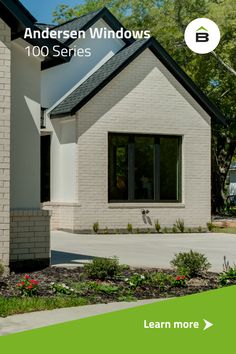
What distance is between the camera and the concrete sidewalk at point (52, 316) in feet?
25.7

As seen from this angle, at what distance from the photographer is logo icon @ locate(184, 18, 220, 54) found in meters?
28.5

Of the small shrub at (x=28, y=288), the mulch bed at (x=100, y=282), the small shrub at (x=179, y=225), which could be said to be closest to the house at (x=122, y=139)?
the small shrub at (x=179, y=225)

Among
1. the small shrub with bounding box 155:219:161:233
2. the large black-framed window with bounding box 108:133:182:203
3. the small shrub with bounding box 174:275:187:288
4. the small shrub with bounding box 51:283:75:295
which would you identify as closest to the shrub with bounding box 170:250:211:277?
the small shrub with bounding box 174:275:187:288

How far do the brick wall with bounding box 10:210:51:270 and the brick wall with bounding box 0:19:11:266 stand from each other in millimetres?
603

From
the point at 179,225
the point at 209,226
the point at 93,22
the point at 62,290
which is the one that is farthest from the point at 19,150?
the point at 93,22

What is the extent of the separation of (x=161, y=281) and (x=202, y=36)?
21.4 metres

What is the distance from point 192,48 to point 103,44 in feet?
20.0

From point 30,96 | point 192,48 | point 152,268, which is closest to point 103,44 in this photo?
point 192,48

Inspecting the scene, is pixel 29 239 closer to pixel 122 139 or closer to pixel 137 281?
pixel 137 281

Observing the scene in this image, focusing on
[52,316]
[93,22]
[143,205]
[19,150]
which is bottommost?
[52,316]

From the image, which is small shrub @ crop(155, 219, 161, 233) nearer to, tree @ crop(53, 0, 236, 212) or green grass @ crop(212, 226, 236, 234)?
green grass @ crop(212, 226, 236, 234)

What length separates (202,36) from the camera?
101 ft

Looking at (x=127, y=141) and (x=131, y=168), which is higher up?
(x=127, y=141)

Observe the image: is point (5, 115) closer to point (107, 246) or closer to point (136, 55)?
point (107, 246)
